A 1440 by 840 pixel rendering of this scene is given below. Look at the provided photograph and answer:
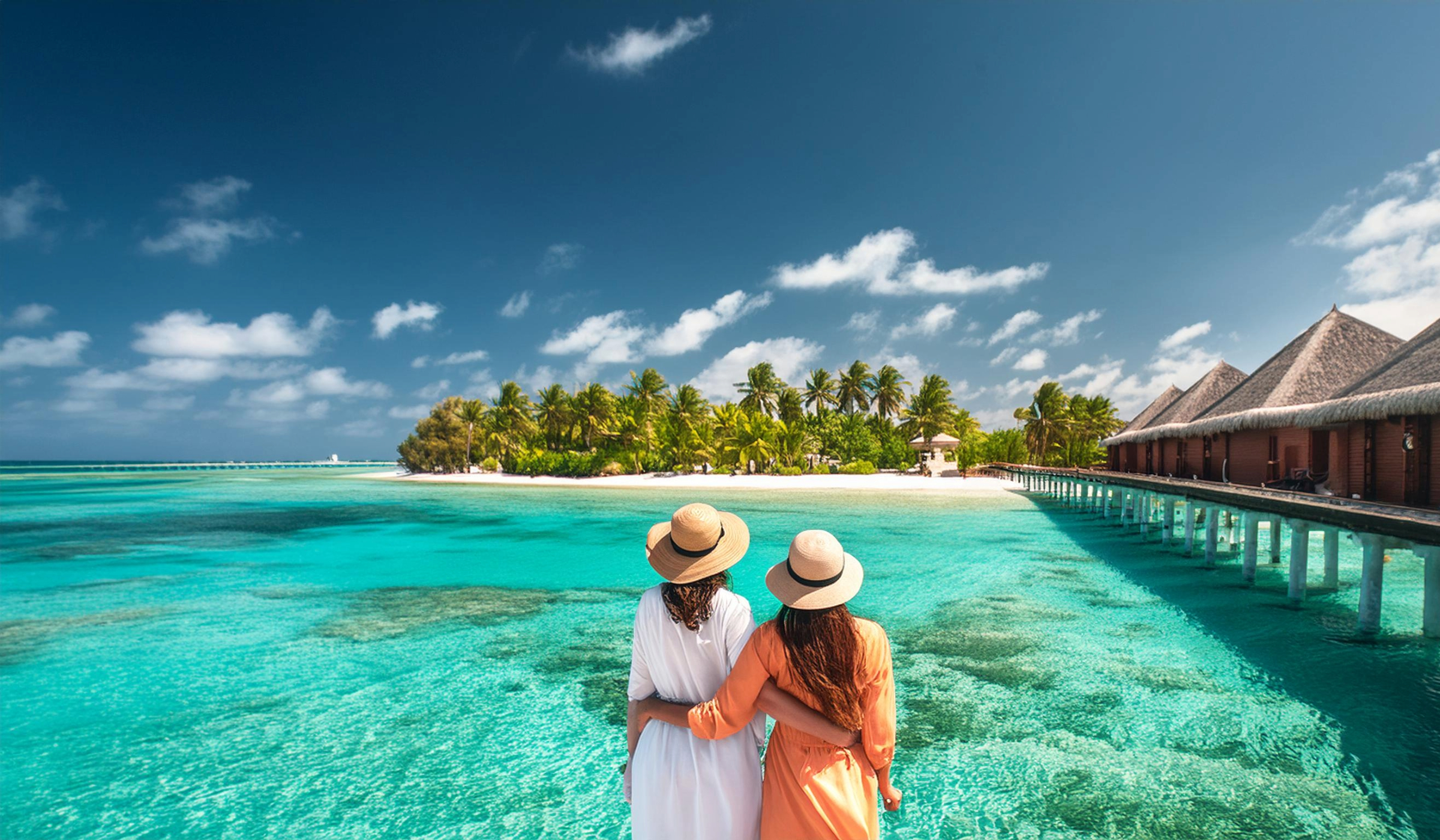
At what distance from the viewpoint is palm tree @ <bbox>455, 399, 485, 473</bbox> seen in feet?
190

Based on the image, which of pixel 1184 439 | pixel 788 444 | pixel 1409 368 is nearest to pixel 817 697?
pixel 1409 368

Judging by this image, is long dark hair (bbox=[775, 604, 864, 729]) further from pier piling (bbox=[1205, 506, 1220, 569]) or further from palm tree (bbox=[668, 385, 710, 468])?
palm tree (bbox=[668, 385, 710, 468])

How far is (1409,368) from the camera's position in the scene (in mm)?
11039

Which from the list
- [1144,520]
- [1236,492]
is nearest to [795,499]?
[1144,520]

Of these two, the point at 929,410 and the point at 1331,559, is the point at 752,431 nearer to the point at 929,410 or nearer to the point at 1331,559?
the point at 929,410

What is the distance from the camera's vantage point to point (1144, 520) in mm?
17625

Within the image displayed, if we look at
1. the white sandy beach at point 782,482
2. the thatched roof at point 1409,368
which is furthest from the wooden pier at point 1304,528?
the white sandy beach at point 782,482

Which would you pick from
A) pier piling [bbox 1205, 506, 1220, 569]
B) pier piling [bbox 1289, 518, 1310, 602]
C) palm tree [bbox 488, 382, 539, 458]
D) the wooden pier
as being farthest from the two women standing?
palm tree [bbox 488, 382, 539, 458]

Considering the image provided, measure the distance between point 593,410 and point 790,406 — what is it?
15.4 meters

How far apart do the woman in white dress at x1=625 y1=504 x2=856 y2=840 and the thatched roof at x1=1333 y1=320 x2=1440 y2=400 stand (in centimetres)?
1326

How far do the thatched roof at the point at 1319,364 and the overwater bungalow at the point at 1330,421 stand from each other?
0.08 ft

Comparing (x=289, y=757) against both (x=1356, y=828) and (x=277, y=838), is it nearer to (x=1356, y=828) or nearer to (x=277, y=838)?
(x=277, y=838)

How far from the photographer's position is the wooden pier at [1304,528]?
23.1 ft

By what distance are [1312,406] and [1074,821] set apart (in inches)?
506
